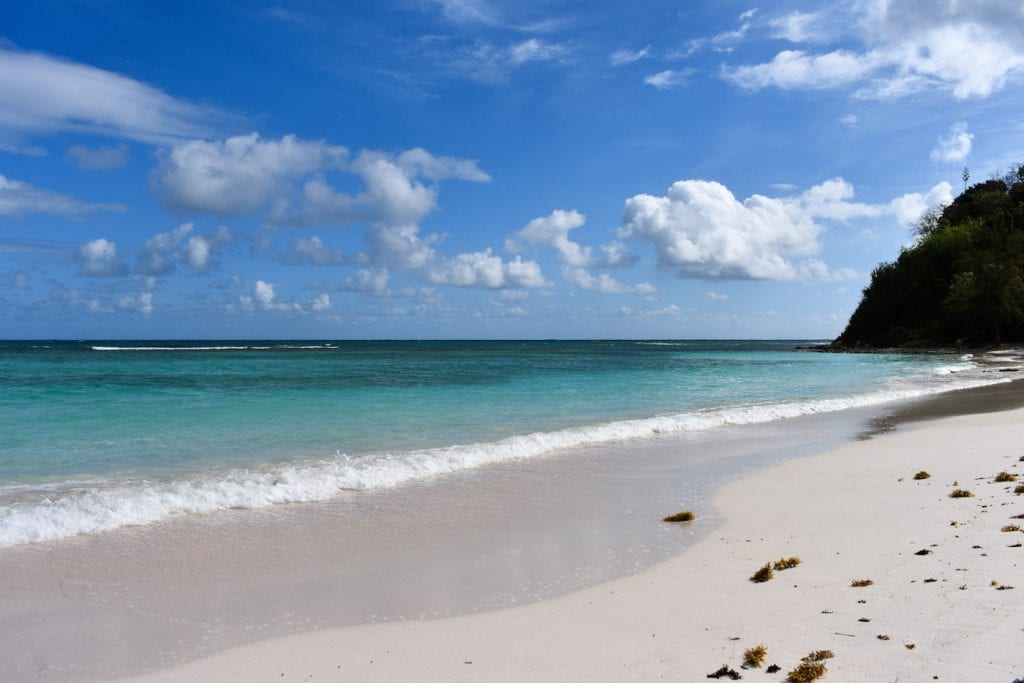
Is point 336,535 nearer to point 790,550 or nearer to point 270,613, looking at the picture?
point 270,613

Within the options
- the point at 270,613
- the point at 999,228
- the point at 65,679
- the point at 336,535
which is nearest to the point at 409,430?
the point at 336,535

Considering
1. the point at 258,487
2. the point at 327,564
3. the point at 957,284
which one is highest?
the point at 957,284

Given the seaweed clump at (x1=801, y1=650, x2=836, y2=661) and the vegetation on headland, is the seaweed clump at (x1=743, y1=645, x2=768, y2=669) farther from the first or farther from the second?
the vegetation on headland

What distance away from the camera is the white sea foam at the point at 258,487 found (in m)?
8.62

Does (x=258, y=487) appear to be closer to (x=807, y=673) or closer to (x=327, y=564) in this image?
(x=327, y=564)

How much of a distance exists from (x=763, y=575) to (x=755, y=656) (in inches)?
72.8

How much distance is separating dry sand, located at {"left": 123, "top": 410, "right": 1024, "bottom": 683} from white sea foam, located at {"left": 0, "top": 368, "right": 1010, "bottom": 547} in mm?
4392

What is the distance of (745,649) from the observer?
4766 millimetres

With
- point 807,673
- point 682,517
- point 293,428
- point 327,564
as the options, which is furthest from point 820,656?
point 293,428

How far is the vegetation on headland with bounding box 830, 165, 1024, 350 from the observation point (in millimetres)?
68625

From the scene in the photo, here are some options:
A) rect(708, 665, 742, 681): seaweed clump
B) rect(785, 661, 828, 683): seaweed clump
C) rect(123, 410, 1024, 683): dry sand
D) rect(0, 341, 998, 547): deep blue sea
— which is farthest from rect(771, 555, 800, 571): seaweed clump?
rect(0, 341, 998, 547): deep blue sea

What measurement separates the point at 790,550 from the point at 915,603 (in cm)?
180

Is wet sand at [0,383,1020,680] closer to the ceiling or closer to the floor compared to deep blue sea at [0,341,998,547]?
closer to the floor

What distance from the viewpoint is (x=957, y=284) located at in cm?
7212
